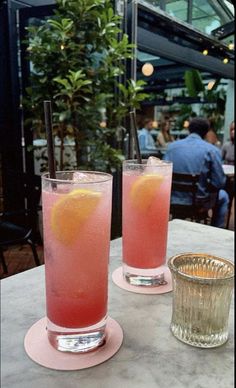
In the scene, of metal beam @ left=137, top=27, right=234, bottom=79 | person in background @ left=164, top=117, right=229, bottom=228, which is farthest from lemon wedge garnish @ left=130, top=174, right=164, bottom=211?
metal beam @ left=137, top=27, right=234, bottom=79

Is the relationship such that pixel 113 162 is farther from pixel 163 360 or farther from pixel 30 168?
pixel 163 360

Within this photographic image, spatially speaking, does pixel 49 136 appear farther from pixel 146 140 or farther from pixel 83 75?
pixel 146 140

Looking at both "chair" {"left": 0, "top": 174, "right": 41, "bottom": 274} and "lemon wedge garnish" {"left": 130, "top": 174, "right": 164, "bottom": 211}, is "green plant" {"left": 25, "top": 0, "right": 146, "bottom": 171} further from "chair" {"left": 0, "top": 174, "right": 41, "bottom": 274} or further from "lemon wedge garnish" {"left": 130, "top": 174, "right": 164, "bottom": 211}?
"lemon wedge garnish" {"left": 130, "top": 174, "right": 164, "bottom": 211}

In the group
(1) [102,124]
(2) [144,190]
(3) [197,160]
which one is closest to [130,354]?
(2) [144,190]

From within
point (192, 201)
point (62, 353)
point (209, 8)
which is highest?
point (209, 8)

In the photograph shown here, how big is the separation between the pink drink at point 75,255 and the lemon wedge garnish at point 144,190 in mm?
227

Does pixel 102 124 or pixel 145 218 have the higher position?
pixel 102 124

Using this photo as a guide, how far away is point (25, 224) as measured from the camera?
290cm

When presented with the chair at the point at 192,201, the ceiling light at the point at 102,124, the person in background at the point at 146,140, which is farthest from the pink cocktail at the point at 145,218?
the person in background at the point at 146,140

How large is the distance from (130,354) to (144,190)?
0.42 meters

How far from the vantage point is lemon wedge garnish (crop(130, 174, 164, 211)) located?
0.90m

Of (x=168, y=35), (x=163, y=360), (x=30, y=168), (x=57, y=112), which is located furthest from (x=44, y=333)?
(x=168, y=35)

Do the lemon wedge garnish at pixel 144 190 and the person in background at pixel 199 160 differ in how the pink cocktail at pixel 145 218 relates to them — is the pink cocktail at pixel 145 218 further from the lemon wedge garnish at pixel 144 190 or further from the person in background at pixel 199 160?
the person in background at pixel 199 160

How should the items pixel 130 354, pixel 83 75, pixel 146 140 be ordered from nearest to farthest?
pixel 130 354
pixel 83 75
pixel 146 140
